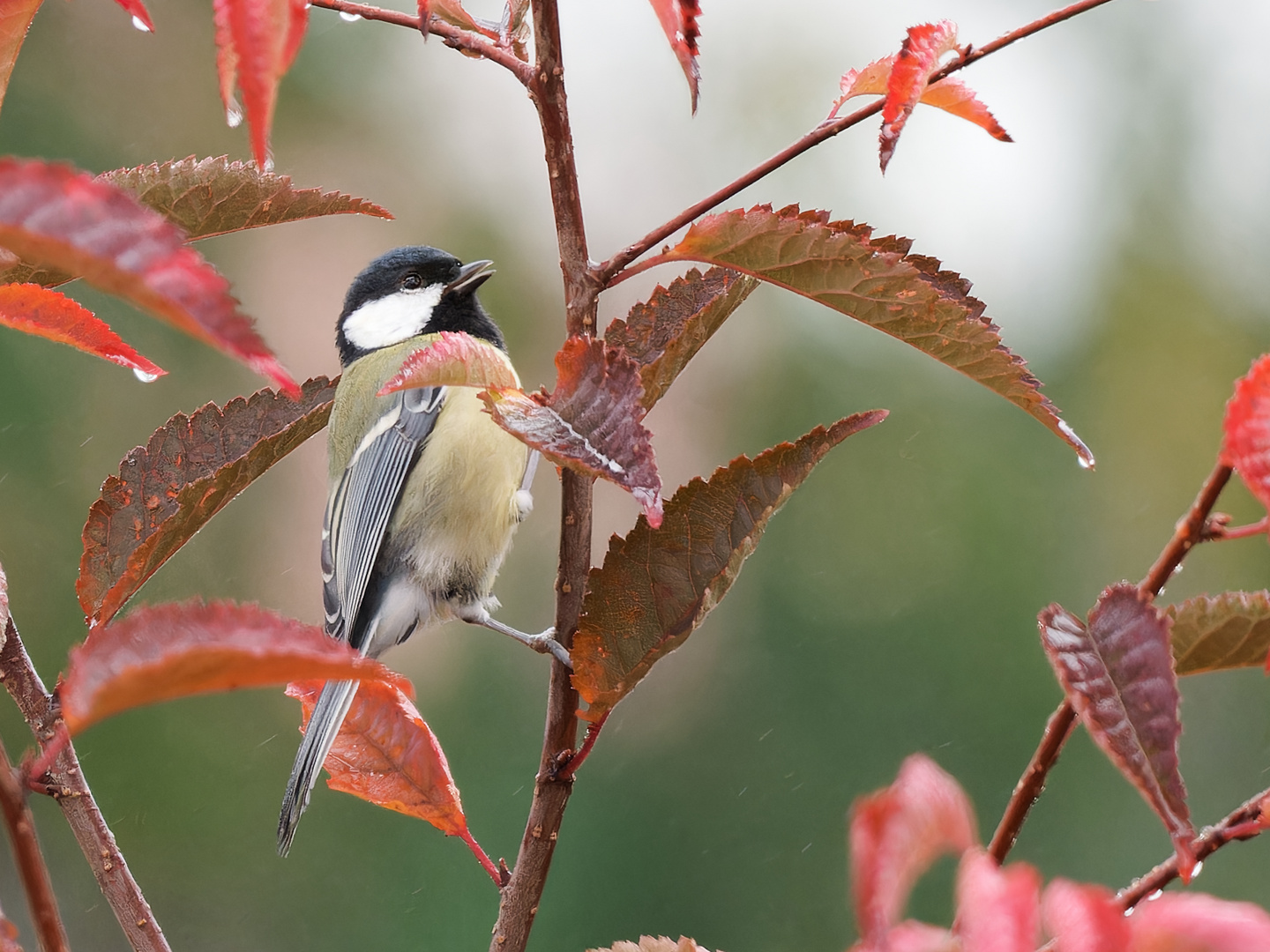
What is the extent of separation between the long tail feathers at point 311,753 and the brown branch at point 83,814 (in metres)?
0.17

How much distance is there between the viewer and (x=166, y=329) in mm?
2850

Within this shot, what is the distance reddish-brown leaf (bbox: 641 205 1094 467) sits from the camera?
0.45 m

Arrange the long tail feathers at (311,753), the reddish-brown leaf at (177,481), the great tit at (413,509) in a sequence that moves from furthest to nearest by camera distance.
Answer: the great tit at (413,509), the long tail feathers at (311,753), the reddish-brown leaf at (177,481)

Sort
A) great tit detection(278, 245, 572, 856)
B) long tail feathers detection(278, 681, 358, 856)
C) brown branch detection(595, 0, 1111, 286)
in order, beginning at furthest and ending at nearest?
great tit detection(278, 245, 572, 856)
long tail feathers detection(278, 681, 358, 856)
brown branch detection(595, 0, 1111, 286)

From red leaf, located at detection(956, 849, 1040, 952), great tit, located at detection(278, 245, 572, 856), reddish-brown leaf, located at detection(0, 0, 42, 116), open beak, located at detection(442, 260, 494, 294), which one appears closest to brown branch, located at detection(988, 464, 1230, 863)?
red leaf, located at detection(956, 849, 1040, 952)

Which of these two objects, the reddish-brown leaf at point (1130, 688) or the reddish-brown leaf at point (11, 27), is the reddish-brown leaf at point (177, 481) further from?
the reddish-brown leaf at point (1130, 688)

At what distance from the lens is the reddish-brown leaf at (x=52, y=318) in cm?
45

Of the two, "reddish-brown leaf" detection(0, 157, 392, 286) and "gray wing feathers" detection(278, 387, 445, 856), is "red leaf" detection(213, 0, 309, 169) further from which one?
"gray wing feathers" detection(278, 387, 445, 856)

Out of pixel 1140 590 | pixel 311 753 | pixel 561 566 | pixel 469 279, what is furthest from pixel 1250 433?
pixel 469 279


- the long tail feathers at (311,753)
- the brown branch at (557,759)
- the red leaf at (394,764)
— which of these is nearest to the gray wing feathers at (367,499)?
the long tail feathers at (311,753)

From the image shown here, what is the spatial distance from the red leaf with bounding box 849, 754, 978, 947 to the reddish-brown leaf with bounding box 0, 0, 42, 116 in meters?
0.38

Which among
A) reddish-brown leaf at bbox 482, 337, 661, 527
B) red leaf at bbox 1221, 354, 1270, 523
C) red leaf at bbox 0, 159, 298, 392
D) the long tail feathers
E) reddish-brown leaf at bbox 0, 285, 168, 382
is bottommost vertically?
the long tail feathers

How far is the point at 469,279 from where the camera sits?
5.02ft

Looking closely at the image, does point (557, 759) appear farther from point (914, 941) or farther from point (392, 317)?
point (392, 317)
